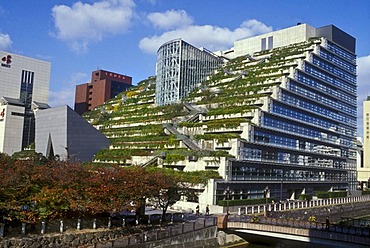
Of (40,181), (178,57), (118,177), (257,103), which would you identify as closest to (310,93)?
(257,103)

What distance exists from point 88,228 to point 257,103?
43382mm

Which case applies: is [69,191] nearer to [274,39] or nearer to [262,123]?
[262,123]

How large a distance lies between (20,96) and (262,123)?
92673 mm

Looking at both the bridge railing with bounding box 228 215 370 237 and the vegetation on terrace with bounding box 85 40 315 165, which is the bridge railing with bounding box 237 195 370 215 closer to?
the vegetation on terrace with bounding box 85 40 315 165

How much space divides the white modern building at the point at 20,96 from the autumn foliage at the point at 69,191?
278 feet

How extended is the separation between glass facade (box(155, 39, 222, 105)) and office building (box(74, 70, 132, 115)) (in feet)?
236

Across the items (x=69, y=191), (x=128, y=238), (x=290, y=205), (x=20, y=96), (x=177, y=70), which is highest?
(x=177, y=70)

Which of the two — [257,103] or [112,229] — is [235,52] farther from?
[112,229]

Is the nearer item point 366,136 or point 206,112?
point 206,112

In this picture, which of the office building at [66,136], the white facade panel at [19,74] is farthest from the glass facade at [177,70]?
the white facade panel at [19,74]

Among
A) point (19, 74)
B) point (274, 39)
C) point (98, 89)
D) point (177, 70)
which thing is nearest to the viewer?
point (177, 70)

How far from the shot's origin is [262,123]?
227 ft

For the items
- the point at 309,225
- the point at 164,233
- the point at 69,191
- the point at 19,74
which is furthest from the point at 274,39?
the point at 19,74

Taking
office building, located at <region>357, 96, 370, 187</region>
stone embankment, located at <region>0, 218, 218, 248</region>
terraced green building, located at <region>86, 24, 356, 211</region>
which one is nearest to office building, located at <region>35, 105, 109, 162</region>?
terraced green building, located at <region>86, 24, 356, 211</region>
